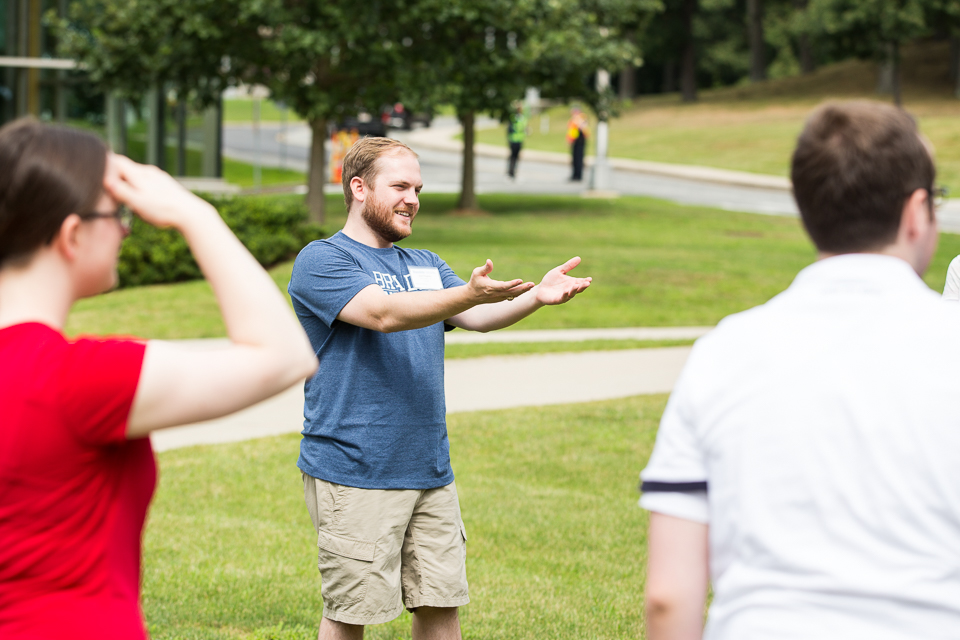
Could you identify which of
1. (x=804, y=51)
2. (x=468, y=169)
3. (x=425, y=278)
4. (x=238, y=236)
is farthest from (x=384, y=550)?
(x=804, y=51)

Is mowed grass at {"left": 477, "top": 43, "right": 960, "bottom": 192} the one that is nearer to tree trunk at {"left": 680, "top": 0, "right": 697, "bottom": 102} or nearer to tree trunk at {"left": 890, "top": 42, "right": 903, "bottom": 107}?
tree trunk at {"left": 890, "top": 42, "right": 903, "bottom": 107}

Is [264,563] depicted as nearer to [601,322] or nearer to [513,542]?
[513,542]

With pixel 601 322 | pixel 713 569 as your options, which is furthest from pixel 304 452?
pixel 601 322

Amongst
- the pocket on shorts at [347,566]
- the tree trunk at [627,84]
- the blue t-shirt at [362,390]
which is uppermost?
the tree trunk at [627,84]

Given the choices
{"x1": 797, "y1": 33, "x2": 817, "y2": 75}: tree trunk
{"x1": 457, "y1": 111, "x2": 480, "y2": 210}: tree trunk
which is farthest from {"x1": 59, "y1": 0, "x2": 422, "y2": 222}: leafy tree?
{"x1": 797, "y1": 33, "x2": 817, "y2": 75}: tree trunk

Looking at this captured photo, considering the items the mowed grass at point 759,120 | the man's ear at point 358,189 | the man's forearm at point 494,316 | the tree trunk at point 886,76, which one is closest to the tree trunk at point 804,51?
the mowed grass at point 759,120

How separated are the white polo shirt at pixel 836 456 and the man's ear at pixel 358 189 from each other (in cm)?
195

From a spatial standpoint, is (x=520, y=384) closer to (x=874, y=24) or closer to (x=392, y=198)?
(x=392, y=198)

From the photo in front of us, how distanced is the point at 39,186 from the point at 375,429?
1.71m

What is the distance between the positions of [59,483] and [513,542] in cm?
423

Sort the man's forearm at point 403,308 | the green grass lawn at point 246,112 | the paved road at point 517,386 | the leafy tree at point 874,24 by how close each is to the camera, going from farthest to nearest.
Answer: the green grass lawn at point 246,112
the leafy tree at point 874,24
the paved road at point 517,386
the man's forearm at point 403,308

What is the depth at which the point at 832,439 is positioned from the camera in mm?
1659

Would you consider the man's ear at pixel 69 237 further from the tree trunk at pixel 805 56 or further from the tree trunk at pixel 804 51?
the tree trunk at pixel 805 56

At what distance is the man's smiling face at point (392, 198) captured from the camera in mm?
3465
